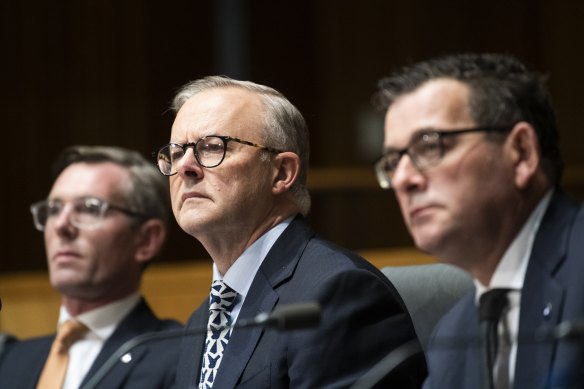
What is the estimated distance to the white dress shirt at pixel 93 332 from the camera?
3.51 metres

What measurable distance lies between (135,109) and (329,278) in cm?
445

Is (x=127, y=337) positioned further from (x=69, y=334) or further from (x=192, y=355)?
(x=192, y=355)

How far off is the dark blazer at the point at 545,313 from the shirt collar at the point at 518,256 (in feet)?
0.07

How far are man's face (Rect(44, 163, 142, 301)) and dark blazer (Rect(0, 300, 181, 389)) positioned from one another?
5.4 inches

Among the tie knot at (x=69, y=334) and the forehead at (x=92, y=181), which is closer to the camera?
the tie knot at (x=69, y=334)

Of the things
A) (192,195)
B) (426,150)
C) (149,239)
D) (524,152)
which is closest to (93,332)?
(149,239)

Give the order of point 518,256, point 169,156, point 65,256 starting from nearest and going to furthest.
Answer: point 518,256 → point 169,156 → point 65,256

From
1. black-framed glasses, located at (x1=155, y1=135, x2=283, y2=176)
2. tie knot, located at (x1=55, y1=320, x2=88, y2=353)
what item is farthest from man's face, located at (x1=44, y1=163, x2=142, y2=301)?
black-framed glasses, located at (x1=155, y1=135, x2=283, y2=176)

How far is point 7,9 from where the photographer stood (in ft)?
22.3

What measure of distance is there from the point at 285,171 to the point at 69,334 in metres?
1.16

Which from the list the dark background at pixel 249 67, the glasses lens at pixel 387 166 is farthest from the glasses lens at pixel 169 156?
the dark background at pixel 249 67

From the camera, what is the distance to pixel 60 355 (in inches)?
140

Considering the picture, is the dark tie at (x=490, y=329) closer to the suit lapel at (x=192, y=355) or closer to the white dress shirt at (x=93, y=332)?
the suit lapel at (x=192, y=355)

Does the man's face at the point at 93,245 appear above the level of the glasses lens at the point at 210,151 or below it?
below
